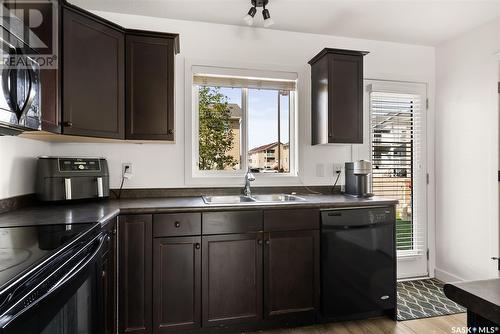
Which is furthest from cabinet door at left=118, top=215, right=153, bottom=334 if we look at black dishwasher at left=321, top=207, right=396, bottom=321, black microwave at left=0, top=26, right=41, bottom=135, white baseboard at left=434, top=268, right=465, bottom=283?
white baseboard at left=434, top=268, right=465, bottom=283

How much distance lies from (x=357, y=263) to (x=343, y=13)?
2.06 meters

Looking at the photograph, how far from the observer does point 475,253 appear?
2.70m

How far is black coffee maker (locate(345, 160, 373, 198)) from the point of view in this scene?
97.1 inches

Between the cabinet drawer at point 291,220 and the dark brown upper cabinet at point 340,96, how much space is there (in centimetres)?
76

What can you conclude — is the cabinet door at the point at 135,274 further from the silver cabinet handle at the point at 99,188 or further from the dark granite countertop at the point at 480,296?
the dark granite countertop at the point at 480,296

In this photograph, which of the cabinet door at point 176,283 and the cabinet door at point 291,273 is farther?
the cabinet door at point 291,273

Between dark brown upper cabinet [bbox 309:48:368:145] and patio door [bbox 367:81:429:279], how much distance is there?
48cm

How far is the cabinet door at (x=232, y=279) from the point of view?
1.97 m

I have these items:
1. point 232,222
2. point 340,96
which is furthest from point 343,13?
point 232,222

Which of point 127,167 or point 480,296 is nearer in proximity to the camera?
point 480,296

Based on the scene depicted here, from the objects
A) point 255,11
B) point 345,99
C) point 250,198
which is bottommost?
point 250,198

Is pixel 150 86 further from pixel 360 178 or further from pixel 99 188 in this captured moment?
pixel 360 178

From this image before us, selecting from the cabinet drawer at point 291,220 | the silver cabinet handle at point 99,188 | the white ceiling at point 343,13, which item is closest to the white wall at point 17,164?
the silver cabinet handle at point 99,188

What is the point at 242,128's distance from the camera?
9.09 feet
